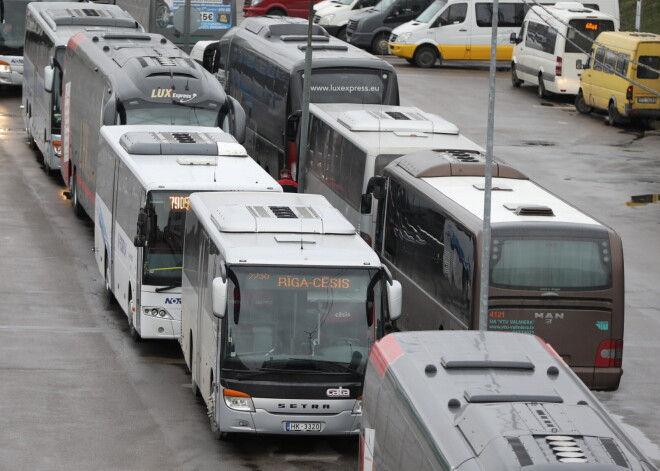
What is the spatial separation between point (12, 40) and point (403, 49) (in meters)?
14.7

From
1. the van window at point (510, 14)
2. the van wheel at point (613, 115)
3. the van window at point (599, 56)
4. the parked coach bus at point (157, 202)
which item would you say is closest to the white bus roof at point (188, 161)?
the parked coach bus at point (157, 202)

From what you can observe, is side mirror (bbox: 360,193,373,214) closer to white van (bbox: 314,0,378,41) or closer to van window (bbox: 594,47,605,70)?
van window (bbox: 594,47,605,70)

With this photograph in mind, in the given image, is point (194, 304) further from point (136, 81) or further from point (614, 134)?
Answer: point (614, 134)

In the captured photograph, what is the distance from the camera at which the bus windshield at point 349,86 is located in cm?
2958

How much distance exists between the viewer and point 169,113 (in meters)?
26.0

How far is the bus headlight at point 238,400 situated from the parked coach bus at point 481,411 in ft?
10.2

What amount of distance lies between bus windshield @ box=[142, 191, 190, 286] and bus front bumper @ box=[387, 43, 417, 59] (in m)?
32.6

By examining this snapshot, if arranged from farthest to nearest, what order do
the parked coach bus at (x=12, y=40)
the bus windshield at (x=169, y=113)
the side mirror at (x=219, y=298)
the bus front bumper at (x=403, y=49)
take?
the bus front bumper at (x=403, y=49)
the parked coach bus at (x=12, y=40)
the bus windshield at (x=169, y=113)
the side mirror at (x=219, y=298)

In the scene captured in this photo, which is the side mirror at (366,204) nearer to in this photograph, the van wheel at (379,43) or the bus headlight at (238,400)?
the bus headlight at (238,400)

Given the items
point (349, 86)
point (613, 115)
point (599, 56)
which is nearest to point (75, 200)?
point (349, 86)

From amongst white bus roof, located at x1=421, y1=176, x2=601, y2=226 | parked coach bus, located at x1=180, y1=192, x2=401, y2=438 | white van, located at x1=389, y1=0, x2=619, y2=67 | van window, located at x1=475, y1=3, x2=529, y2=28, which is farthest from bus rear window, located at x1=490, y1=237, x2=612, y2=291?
van window, located at x1=475, y1=3, x2=529, y2=28

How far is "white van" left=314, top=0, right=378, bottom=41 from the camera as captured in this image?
56.2m

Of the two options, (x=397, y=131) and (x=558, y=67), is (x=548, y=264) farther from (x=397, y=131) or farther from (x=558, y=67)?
(x=558, y=67)

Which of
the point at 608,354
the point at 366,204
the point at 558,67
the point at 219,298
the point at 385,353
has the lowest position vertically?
the point at 608,354
